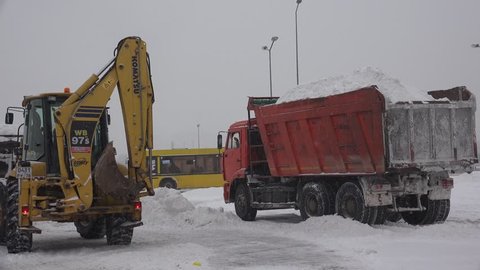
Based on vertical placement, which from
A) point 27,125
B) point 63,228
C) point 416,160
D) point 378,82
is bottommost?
point 63,228

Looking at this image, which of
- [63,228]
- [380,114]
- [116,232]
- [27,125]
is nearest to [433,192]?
[380,114]

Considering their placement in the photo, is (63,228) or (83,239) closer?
(83,239)

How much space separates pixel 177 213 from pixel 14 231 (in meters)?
7.38

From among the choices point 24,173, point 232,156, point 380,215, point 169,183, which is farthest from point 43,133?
point 169,183

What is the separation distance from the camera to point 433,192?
14.0 m

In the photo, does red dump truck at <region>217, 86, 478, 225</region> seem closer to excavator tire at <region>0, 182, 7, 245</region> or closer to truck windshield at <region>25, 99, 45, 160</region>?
truck windshield at <region>25, 99, 45, 160</region>

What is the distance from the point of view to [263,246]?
11.6 meters

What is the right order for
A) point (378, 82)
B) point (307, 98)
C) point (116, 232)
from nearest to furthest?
point (116, 232)
point (378, 82)
point (307, 98)

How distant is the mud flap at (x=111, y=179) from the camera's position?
11.2m

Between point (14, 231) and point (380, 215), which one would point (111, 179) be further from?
point (380, 215)

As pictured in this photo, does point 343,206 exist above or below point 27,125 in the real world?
below

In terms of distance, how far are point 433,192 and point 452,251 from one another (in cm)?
428

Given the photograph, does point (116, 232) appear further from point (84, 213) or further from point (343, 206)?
point (343, 206)

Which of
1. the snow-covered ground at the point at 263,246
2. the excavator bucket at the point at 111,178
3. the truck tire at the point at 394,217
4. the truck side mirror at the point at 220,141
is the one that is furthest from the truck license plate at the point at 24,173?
the truck side mirror at the point at 220,141
